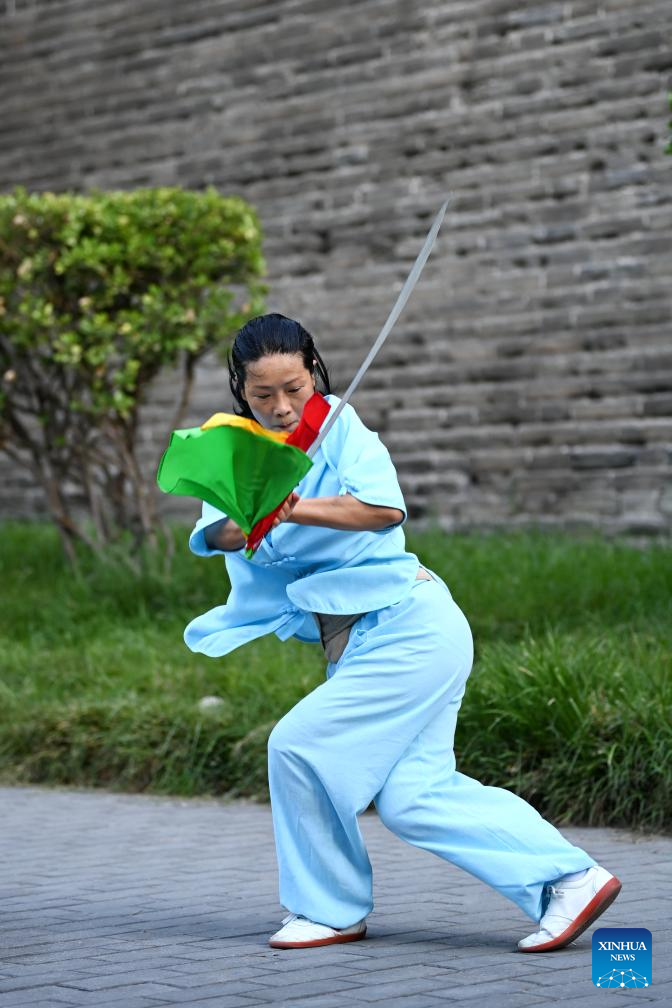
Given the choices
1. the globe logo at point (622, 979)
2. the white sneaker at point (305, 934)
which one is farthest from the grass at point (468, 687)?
the globe logo at point (622, 979)

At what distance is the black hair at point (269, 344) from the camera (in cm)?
415

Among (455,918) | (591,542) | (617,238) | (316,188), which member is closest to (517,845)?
(455,918)

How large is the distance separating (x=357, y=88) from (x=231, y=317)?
2.33 m

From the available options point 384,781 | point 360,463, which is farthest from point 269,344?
point 384,781

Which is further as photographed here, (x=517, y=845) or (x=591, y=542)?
(x=591, y=542)

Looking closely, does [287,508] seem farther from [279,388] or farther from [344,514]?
[279,388]

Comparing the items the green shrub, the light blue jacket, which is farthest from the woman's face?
the green shrub

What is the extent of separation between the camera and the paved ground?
12.1 feet

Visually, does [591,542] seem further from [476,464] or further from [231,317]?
[231,317]

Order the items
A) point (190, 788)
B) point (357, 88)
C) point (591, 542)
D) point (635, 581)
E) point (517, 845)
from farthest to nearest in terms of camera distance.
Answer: point (357, 88) → point (591, 542) → point (635, 581) → point (190, 788) → point (517, 845)

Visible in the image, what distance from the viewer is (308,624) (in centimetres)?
441

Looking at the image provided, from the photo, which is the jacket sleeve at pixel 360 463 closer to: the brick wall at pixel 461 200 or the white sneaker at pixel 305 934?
the white sneaker at pixel 305 934

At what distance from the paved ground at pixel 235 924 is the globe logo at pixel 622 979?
28mm

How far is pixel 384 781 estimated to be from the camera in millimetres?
4160
